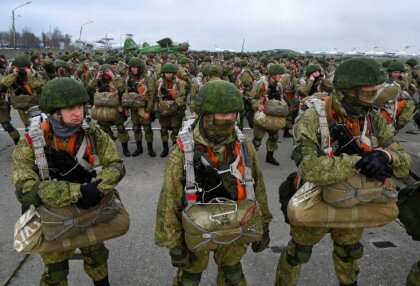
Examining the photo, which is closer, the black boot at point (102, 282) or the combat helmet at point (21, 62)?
the black boot at point (102, 282)

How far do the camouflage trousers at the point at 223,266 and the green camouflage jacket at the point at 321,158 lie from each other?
2.82ft

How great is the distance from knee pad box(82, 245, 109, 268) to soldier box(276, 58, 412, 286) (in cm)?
165

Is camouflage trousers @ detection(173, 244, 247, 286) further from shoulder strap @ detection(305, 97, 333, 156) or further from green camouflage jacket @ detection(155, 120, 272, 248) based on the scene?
shoulder strap @ detection(305, 97, 333, 156)

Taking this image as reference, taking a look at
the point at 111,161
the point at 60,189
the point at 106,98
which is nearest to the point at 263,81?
the point at 106,98

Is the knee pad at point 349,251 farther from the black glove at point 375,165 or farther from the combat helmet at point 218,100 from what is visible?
the combat helmet at point 218,100

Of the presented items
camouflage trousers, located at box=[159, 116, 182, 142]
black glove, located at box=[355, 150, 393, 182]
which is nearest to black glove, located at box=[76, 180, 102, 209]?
black glove, located at box=[355, 150, 393, 182]

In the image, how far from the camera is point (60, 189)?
227 cm

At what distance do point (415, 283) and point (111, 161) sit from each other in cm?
263

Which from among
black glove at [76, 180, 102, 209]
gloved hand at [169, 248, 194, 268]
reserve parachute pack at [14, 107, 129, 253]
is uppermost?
black glove at [76, 180, 102, 209]

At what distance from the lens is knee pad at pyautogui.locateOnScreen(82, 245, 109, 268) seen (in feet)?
9.50

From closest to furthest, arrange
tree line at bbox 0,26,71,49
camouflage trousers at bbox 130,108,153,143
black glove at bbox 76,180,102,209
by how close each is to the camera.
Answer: black glove at bbox 76,180,102,209, camouflage trousers at bbox 130,108,153,143, tree line at bbox 0,26,71,49

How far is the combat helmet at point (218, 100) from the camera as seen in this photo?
7.41ft

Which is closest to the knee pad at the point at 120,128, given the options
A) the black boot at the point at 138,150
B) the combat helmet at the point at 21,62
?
the black boot at the point at 138,150

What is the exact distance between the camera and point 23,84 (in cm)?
666
